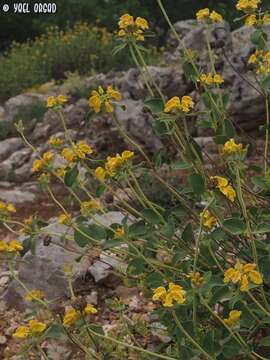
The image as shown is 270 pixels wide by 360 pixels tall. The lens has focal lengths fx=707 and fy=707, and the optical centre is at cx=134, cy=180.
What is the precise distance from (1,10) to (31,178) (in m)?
10.7

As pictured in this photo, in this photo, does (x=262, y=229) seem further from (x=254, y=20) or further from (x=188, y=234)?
(x=254, y=20)

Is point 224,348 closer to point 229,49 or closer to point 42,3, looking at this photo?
point 229,49

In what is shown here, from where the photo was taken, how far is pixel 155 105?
2.16 metres

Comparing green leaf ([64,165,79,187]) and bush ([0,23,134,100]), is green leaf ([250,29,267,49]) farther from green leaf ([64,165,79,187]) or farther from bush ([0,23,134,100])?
bush ([0,23,134,100])

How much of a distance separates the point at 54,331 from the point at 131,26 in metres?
0.98

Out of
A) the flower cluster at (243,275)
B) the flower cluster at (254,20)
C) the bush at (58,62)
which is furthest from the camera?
the bush at (58,62)

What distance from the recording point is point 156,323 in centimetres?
297

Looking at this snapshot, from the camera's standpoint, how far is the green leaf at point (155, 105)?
2.14 metres

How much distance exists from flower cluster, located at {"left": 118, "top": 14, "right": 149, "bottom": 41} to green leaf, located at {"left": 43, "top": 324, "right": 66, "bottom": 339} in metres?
0.93

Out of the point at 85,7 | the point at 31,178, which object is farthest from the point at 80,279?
the point at 85,7

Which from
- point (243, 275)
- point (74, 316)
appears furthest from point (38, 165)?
point (243, 275)

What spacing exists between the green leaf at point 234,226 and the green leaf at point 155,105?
17.9 inches

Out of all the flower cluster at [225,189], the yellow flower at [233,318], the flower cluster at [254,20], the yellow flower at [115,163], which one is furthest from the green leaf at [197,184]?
the flower cluster at [254,20]

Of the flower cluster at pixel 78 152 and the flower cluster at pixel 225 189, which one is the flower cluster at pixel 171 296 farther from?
the flower cluster at pixel 78 152
